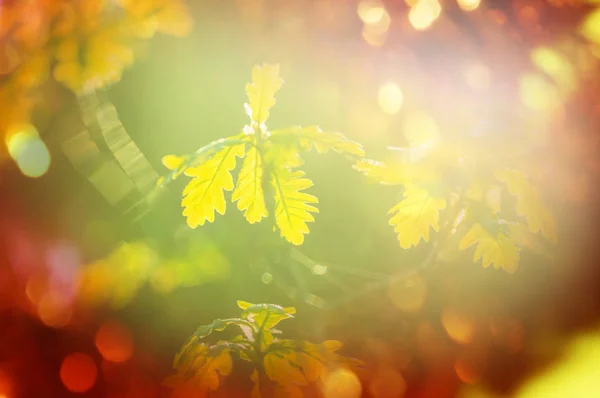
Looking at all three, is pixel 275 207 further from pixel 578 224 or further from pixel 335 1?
pixel 578 224

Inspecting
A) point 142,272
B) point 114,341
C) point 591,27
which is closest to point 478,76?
point 591,27

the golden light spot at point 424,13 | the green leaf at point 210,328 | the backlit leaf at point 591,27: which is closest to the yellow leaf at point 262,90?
the green leaf at point 210,328

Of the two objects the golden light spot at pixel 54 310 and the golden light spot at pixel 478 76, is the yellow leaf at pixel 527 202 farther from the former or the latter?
the golden light spot at pixel 54 310

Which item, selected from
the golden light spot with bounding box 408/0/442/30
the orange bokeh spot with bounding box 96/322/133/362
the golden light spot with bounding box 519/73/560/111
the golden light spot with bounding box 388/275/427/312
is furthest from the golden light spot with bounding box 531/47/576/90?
the orange bokeh spot with bounding box 96/322/133/362

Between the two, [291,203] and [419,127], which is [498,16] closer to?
[419,127]

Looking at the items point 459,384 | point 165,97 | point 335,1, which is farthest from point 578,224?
point 165,97

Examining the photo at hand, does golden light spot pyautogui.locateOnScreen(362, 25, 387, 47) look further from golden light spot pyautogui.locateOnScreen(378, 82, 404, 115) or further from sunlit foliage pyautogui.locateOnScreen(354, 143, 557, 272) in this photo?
sunlit foliage pyautogui.locateOnScreen(354, 143, 557, 272)
